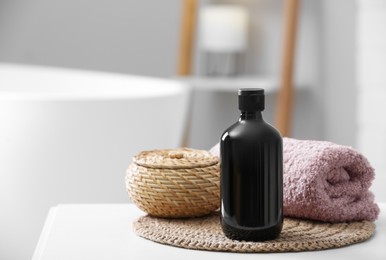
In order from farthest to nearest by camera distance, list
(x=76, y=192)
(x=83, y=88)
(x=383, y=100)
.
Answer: (x=83, y=88), (x=383, y=100), (x=76, y=192)

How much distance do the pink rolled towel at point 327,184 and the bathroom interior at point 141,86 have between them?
107 centimetres

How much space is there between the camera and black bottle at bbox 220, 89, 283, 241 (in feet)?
3.04

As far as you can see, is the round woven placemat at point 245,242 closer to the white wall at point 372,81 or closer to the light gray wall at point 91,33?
the white wall at point 372,81

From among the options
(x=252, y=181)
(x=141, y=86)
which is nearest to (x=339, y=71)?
(x=141, y=86)

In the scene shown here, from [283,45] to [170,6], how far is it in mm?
740

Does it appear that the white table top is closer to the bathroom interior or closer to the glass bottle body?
the glass bottle body

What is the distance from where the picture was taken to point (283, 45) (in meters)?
3.24

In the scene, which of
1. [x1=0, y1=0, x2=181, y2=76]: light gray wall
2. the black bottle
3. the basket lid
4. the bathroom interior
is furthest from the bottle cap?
[x1=0, y1=0, x2=181, y2=76]: light gray wall

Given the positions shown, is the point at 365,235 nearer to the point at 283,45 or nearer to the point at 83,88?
the point at 83,88

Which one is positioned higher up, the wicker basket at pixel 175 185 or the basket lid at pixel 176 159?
the basket lid at pixel 176 159

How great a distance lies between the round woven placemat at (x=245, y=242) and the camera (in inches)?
35.9

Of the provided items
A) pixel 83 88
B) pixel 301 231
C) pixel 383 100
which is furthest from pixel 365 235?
pixel 83 88

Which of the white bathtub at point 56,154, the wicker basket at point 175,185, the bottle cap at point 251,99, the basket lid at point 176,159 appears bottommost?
the white bathtub at point 56,154

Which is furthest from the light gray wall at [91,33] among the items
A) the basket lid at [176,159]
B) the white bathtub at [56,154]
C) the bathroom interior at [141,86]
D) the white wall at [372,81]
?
the basket lid at [176,159]
